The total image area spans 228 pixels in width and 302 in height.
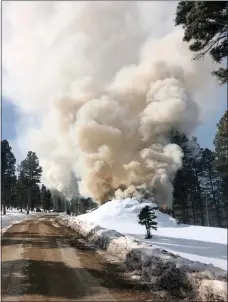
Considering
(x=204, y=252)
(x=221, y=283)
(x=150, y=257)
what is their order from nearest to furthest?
(x=204, y=252) < (x=221, y=283) < (x=150, y=257)

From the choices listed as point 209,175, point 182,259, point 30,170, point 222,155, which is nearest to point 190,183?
point 209,175

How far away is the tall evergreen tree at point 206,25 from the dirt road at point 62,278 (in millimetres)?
6092

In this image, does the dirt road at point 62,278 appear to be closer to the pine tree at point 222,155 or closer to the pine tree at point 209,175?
the pine tree at point 209,175

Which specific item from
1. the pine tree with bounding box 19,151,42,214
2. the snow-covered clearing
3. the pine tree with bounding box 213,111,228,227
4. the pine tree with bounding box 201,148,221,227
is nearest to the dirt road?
the snow-covered clearing

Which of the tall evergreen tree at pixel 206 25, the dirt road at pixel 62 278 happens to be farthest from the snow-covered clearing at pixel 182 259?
the tall evergreen tree at pixel 206 25

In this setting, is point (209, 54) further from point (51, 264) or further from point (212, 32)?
point (51, 264)

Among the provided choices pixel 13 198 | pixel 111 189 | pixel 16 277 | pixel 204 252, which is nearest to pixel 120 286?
pixel 16 277

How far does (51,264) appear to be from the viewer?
12.3 meters

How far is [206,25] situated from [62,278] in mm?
8543

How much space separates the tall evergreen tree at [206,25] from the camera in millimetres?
8617

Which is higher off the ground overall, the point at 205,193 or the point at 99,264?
the point at 205,193

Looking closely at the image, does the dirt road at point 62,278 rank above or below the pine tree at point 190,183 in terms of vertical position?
below

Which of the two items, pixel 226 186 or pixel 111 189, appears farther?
pixel 111 189

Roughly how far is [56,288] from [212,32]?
8.52m
